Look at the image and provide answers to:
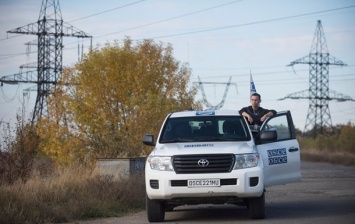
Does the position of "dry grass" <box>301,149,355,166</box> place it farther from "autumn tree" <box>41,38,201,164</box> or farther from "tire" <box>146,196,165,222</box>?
"tire" <box>146,196,165,222</box>

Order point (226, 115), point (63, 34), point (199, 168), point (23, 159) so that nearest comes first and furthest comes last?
point (199, 168) → point (226, 115) → point (23, 159) → point (63, 34)

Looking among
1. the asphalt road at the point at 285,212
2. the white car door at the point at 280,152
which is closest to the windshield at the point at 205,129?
the white car door at the point at 280,152

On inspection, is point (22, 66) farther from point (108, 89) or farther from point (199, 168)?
point (199, 168)

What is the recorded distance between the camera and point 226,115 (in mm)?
15664

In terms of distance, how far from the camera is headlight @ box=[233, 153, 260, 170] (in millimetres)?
13758

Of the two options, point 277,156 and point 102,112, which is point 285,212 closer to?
point 277,156

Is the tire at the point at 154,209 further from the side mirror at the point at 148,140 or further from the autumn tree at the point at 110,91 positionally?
the autumn tree at the point at 110,91

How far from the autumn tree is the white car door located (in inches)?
907

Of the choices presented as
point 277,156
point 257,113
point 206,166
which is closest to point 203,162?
point 206,166

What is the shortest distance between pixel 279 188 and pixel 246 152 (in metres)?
10.2

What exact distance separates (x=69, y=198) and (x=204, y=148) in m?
3.94

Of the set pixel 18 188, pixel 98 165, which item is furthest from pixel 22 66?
pixel 18 188

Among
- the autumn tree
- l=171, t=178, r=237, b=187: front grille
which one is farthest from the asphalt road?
the autumn tree

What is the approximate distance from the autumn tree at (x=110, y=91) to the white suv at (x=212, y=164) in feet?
78.3
